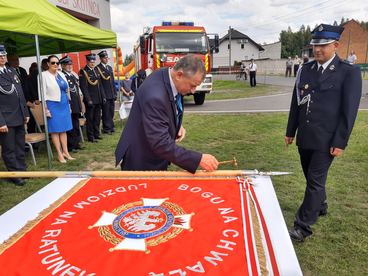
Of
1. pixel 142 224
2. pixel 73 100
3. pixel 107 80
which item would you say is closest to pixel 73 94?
pixel 73 100

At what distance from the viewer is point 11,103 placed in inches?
180

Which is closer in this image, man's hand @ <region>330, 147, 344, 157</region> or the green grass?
man's hand @ <region>330, 147, 344, 157</region>

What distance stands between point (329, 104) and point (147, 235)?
2.02m

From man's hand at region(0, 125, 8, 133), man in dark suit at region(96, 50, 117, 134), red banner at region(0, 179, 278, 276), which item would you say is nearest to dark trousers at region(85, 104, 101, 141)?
man in dark suit at region(96, 50, 117, 134)

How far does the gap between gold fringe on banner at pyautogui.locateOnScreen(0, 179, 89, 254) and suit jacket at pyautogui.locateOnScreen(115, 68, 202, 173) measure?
0.39 m

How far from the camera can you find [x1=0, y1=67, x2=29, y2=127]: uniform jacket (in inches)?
176

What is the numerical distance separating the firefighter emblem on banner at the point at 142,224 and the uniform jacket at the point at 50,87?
407 centimetres

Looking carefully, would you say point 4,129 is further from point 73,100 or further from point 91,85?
point 91,85

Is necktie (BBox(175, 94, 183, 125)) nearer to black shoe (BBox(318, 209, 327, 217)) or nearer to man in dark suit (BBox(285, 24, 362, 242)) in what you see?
man in dark suit (BBox(285, 24, 362, 242))

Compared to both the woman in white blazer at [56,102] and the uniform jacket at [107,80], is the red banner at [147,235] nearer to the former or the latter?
the woman in white blazer at [56,102]

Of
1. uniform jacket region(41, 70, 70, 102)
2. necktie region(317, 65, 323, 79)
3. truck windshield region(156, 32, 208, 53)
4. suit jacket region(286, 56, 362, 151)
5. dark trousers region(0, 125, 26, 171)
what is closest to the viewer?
suit jacket region(286, 56, 362, 151)

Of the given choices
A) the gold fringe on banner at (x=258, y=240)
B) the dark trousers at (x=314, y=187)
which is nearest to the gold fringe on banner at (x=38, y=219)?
the gold fringe on banner at (x=258, y=240)

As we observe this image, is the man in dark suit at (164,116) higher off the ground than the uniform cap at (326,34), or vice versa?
the uniform cap at (326,34)

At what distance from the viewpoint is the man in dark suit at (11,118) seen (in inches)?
176
